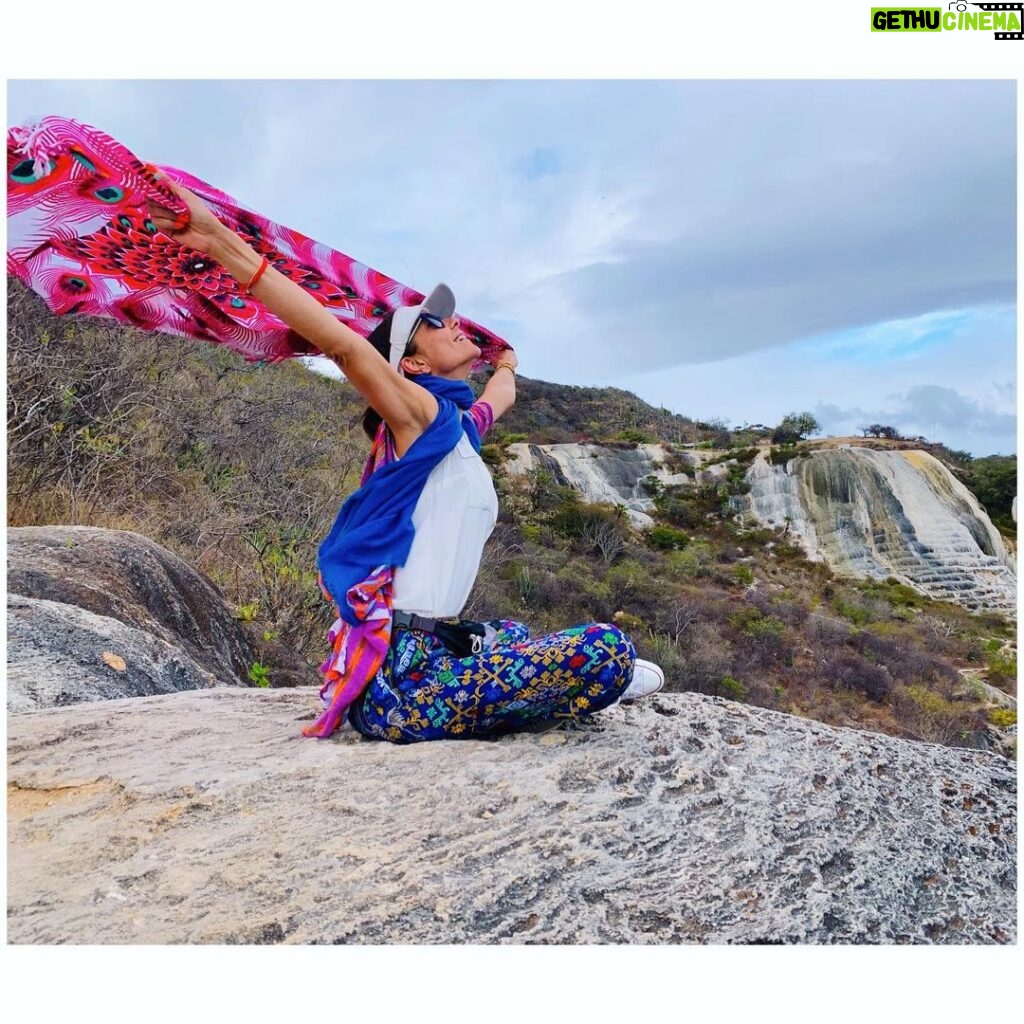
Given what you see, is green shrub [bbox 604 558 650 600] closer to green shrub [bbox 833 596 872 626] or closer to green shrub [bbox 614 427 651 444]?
green shrub [bbox 833 596 872 626]

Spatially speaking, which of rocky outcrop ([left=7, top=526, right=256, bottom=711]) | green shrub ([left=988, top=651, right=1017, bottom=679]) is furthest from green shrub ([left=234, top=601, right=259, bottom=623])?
green shrub ([left=988, top=651, right=1017, bottom=679])

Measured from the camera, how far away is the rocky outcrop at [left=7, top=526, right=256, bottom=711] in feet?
9.55

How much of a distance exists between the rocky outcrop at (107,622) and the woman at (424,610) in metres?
1.22

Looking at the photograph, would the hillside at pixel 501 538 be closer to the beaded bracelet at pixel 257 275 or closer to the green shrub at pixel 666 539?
the green shrub at pixel 666 539

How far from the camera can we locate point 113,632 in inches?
127

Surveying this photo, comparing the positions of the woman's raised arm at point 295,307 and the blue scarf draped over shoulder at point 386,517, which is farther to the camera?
the blue scarf draped over shoulder at point 386,517

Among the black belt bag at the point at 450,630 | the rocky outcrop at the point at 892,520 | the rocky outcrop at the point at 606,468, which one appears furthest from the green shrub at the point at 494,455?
the black belt bag at the point at 450,630

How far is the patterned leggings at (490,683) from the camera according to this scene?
2.06 m

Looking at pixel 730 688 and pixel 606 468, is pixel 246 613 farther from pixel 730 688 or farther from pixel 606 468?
pixel 606 468

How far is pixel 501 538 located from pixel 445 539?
43.5ft

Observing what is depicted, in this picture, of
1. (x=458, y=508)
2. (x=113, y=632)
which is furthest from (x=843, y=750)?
(x=113, y=632)

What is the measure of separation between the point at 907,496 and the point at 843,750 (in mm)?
27744

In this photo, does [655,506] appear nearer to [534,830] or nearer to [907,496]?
[907,496]

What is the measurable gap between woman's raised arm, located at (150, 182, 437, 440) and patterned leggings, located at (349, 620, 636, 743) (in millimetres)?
604
